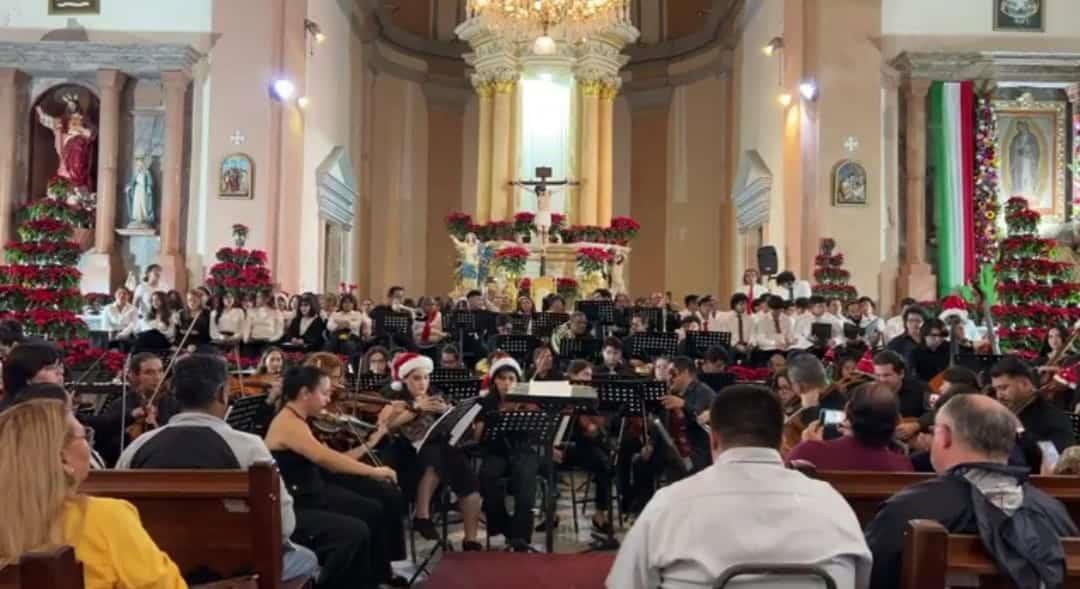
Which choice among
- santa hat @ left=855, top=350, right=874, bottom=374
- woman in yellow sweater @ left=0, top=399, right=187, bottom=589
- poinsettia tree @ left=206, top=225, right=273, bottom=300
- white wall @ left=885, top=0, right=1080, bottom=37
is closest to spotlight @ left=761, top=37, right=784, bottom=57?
white wall @ left=885, top=0, right=1080, bottom=37

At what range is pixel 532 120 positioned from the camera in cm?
2264

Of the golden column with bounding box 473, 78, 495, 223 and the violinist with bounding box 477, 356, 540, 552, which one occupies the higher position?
the golden column with bounding box 473, 78, 495, 223

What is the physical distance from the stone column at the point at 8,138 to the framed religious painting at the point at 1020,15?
1620 centimetres

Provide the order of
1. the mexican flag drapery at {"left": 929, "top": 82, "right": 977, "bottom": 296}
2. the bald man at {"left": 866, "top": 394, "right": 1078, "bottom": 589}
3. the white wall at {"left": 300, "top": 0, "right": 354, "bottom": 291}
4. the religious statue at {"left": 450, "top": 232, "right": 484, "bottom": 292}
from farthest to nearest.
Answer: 1. the religious statue at {"left": 450, "top": 232, "right": 484, "bottom": 292}
2. the white wall at {"left": 300, "top": 0, "right": 354, "bottom": 291}
3. the mexican flag drapery at {"left": 929, "top": 82, "right": 977, "bottom": 296}
4. the bald man at {"left": 866, "top": 394, "right": 1078, "bottom": 589}

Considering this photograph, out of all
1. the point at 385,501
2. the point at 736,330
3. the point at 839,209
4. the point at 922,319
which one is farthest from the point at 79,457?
the point at 839,209

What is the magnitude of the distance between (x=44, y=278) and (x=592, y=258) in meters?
10.9

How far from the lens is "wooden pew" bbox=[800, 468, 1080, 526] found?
12.7 ft

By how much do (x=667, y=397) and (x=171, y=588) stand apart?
5.15 m

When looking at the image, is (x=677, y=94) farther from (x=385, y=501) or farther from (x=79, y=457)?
(x=79, y=457)

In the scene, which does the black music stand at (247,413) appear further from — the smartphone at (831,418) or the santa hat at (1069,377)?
the santa hat at (1069,377)

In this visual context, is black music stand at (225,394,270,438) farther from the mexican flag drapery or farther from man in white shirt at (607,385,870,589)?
the mexican flag drapery

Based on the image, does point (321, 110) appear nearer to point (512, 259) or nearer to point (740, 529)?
point (512, 259)

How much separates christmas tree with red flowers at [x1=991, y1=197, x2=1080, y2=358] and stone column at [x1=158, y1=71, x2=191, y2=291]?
39.7ft

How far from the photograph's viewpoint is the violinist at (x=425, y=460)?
6609 millimetres
